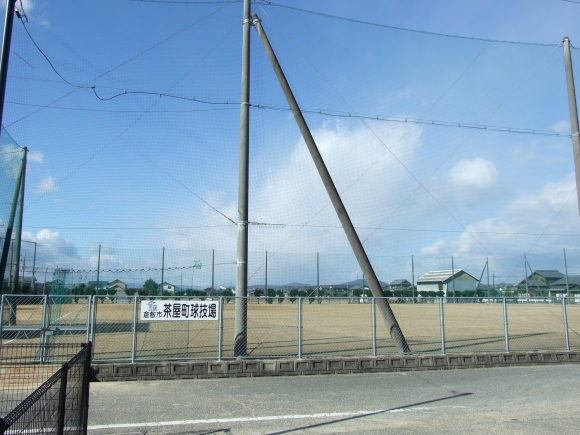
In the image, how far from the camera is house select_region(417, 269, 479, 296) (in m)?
46.8

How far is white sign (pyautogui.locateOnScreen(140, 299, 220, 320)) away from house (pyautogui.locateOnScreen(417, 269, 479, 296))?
38.1 m

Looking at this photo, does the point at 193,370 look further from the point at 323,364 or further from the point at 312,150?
the point at 312,150

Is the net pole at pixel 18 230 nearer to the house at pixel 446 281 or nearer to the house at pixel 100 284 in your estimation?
the house at pixel 100 284

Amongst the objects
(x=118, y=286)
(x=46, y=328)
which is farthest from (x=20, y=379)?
(x=118, y=286)

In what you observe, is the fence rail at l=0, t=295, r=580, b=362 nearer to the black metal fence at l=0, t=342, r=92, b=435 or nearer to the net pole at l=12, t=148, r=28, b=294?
the net pole at l=12, t=148, r=28, b=294

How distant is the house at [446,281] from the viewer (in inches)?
1843

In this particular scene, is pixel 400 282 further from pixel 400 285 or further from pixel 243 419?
pixel 243 419

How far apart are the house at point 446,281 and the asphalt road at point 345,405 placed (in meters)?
36.8

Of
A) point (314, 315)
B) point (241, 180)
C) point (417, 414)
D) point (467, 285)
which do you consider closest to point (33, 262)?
point (314, 315)

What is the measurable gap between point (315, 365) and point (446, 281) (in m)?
39.2

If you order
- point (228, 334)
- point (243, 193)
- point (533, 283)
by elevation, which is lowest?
point (228, 334)

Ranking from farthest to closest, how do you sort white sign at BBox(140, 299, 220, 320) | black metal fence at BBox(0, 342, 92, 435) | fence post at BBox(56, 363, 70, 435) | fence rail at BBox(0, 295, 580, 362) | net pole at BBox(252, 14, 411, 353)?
net pole at BBox(252, 14, 411, 353)
fence rail at BBox(0, 295, 580, 362)
white sign at BBox(140, 299, 220, 320)
fence post at BBox(56, 363, 70, 435)
black metal fence at BBox(0, 342, 92, 435)

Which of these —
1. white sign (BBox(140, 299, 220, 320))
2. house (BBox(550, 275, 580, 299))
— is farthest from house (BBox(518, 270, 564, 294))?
white sign (BBox(140, 299, 220, 320))

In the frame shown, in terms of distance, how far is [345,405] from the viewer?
7.97m
